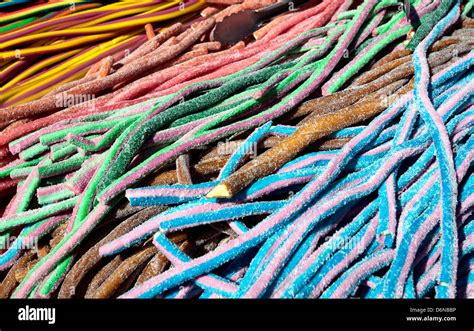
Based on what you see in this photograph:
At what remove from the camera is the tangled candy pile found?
0.80 m

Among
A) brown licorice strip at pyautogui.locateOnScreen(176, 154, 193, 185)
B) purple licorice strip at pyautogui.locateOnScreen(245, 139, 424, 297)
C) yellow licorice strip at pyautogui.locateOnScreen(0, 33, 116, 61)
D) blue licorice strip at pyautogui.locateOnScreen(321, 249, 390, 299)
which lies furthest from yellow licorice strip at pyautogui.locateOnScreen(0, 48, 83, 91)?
blue licorice strip at pyautogui.locateOnScreen(321, 249, 390, 299)

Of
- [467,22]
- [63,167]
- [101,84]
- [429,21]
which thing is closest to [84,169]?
[63,167]

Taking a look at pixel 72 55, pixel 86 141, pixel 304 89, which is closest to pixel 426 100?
pixel 304 89

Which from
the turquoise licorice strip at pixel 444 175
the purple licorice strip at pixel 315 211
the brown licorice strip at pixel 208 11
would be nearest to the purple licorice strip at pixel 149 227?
the purple licorice strip at pixel 315 211

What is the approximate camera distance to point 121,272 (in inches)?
32.2

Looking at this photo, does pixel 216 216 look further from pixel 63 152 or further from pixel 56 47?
pixel 56 47

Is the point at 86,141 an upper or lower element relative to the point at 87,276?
upper

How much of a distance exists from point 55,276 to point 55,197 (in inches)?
6.5

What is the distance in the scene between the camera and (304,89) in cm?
100

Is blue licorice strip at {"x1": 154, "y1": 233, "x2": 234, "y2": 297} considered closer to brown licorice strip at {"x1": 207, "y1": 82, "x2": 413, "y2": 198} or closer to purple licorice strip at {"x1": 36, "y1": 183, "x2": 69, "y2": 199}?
brown licorice strip at {"x1": 207, "y1": 82, "x2": 413, "y2": 198}

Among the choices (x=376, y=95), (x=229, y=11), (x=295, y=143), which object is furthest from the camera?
(x=229, y=11)

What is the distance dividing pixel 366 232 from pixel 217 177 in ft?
0.92

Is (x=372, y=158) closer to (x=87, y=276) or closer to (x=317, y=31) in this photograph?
(x=317, y=31)

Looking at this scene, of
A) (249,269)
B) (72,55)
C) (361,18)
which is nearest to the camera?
(249,269)
